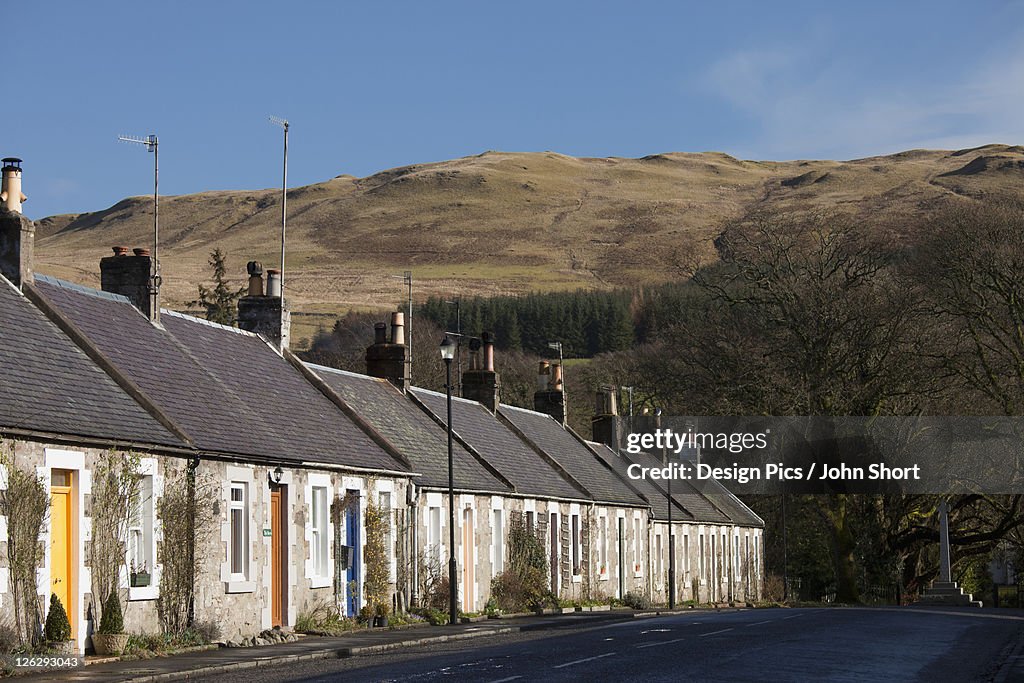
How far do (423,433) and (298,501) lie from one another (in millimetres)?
11741

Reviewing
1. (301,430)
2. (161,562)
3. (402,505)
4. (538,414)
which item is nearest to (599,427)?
(538,414)

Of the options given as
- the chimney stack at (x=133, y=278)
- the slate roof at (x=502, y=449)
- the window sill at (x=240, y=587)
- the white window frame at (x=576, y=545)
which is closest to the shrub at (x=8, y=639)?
the window sill at (x=240, y=587)

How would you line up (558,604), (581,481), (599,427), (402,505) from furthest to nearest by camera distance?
(599,427) → (581,481) → (558,604) → (402,505)

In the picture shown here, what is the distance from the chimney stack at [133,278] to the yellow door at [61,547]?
29.4 feet

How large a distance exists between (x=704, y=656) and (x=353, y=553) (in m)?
12.1

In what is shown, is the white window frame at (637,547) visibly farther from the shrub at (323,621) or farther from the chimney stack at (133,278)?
the chimney stack at (133,278)

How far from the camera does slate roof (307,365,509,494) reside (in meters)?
37.6

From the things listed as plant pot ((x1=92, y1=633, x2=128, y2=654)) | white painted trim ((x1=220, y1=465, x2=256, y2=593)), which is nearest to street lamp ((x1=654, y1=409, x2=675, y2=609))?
white painted trim ((x1=220, y1=465, x2=256, y2=593))

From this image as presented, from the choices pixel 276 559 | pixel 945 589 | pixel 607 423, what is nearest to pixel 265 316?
pixel 276 559

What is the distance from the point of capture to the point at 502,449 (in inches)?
1848

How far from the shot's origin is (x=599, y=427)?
67.1 meters

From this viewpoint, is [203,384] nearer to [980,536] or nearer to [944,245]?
A: [944,245]

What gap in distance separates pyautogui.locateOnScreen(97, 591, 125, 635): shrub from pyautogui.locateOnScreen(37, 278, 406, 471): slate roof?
3.55 m

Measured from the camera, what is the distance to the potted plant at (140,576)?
23500mm
